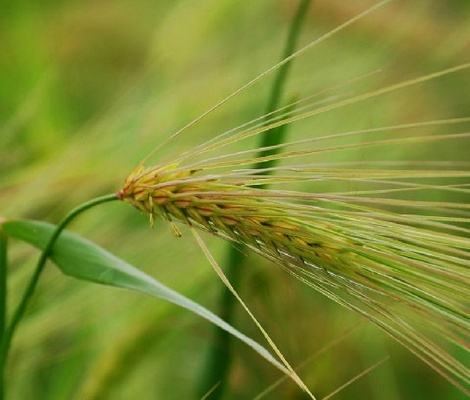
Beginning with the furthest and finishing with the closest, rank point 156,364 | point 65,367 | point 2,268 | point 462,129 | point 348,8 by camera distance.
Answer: point 462,129 < point 348,8 < point 156,364 < point 65,367 < point 2,268

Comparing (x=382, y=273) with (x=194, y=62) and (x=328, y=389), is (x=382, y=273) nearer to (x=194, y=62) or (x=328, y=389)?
(x=328, y=389)

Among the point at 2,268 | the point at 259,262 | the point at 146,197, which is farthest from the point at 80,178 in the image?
the point at 146,197

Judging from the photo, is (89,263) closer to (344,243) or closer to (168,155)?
(344,243)

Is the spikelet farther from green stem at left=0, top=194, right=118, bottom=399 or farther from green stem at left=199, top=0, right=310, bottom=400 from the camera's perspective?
green stem at left=199, top=0, right=310, bottom=400

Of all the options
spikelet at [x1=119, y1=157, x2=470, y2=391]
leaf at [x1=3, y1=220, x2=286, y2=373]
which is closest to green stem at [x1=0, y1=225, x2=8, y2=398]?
leaf at [x1=3, y1=220, x2=286, y2=373]

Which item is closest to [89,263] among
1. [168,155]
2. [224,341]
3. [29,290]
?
[29,290]
